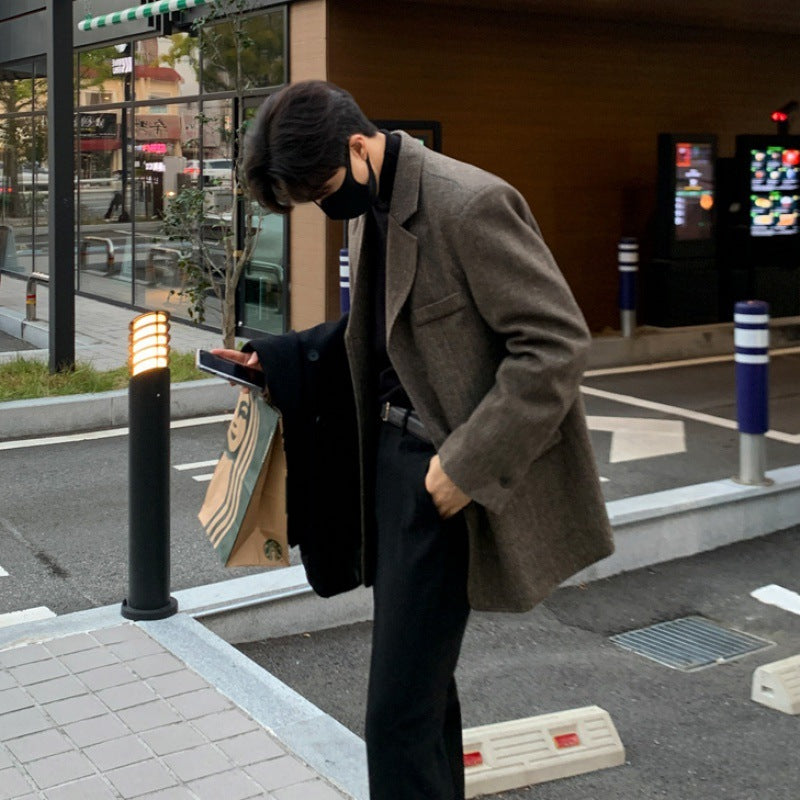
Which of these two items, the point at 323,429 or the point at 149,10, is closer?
the point at 323,429

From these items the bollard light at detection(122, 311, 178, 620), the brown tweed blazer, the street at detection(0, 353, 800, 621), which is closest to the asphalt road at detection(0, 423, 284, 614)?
the street at detection(0, 353, 800, 621)

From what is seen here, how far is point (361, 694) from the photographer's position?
450cm

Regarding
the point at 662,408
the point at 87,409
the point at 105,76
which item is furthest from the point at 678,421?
the point at 105,76

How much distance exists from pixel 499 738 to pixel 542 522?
1.39 metres

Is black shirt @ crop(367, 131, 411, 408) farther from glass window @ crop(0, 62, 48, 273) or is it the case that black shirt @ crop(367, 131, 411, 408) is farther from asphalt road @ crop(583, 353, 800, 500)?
glass window @ crop(0, 62, 48, 273)

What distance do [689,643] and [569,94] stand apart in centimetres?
920

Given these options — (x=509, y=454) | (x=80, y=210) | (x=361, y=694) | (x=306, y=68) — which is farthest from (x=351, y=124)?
(x=80, y=210)

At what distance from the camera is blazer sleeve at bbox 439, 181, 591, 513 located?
8.05 feet

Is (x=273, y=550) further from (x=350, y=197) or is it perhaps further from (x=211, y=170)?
(x=211, y=170)

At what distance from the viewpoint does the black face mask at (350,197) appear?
2545 mm

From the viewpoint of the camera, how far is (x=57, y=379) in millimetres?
9750

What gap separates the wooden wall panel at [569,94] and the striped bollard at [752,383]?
612cm

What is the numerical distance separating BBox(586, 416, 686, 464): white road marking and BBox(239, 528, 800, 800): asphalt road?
2.43 meters

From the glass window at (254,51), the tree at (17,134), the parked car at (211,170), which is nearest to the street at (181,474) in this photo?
the glass window at (254,51)
